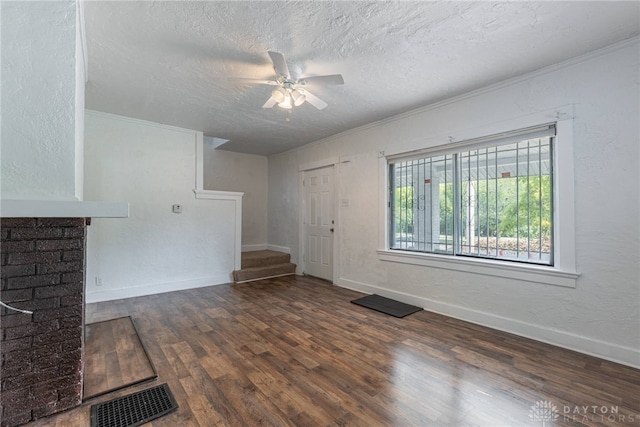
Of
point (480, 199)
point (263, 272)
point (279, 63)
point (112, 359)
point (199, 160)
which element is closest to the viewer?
point (279, 63)

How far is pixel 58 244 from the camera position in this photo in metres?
1.66

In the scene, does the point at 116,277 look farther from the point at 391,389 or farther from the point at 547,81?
the point at 547,81

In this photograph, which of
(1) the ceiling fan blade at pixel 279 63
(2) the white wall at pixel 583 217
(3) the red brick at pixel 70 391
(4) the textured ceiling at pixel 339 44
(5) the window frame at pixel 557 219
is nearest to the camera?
(3) the red brick at pixel 70 391

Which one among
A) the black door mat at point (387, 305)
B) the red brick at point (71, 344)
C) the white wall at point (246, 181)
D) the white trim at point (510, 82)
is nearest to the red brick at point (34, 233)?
the red brick at point (71, 344)

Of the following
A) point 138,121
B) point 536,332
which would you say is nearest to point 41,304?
point 138,121

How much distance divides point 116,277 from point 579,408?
4.87 meters

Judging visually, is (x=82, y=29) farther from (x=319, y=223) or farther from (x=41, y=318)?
(x=319, y=223)

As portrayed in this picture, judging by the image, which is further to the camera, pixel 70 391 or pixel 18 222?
pixel 70 391

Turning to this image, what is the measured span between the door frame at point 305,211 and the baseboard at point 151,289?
141 centimetres

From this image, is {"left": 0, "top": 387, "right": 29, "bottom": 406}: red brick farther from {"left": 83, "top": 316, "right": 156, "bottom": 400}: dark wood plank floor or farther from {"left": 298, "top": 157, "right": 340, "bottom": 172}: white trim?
{"left": 298, "top": 157, "right": 340, "bottom": 172}: white trim

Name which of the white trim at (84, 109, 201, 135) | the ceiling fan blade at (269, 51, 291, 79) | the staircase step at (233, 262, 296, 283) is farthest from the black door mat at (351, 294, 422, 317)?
the white trim at (84, 109, 201, 135)

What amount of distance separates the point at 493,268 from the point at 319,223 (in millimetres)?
2896

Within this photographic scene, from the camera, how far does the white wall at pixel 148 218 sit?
3.72 m

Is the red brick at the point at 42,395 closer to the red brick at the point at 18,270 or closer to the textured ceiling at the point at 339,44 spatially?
the red brick at the point at 18,270
